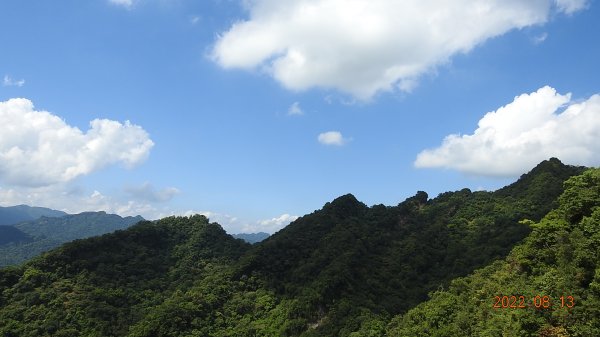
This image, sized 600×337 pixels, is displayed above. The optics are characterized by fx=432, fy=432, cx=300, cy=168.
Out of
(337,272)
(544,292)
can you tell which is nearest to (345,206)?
(337,272)

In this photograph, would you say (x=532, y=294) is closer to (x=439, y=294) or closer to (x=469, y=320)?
(x=469, y=320)

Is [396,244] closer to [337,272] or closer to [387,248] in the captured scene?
[387,248]

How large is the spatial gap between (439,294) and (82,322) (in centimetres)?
4944

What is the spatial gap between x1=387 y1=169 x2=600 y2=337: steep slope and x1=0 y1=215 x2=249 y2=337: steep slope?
38776 millimetres

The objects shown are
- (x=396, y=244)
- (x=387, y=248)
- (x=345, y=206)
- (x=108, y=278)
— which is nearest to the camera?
(x=108, y=278)

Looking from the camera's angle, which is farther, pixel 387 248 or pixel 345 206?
pixel 345 206

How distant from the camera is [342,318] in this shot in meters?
56.0

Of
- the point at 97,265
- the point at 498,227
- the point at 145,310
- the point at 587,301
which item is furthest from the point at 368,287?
the point at 97,265
